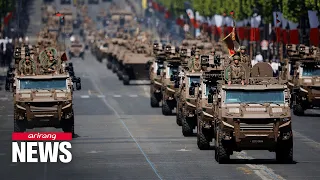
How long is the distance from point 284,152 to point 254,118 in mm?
1637

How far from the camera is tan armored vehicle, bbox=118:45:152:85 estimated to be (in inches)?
3418

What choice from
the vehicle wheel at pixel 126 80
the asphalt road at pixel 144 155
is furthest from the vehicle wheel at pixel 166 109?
the vehicle wheel at pixel 126 80

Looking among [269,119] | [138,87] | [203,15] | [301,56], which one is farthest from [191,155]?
[203,15]

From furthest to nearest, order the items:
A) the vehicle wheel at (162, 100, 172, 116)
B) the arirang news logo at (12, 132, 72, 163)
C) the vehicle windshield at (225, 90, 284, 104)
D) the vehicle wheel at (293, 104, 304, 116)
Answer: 1. the vehicle wheel at (162, 100, 172, 116)
2. the vehicle wheel at (293, 104, 304, 116)
3. the arirang news logo at (12, 132, 72, 163)
4. the vehicle windshield at (225, 90, 284, 104)

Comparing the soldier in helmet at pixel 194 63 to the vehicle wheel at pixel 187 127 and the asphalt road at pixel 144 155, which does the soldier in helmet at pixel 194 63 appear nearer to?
the asphalt road at pixel 144 155

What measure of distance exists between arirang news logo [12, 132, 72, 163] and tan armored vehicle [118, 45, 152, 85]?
37792mm

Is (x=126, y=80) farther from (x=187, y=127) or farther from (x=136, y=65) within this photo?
(x=187, y=127)

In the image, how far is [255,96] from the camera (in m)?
37.4

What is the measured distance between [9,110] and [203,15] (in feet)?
263

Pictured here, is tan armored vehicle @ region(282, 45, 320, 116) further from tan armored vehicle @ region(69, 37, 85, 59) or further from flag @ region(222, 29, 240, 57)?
tan armored vehicle @ region(69, 37, 85, 59)

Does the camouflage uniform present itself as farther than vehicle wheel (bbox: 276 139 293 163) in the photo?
Yes

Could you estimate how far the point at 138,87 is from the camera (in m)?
88.2

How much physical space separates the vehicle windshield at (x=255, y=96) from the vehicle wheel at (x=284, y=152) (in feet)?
3.71

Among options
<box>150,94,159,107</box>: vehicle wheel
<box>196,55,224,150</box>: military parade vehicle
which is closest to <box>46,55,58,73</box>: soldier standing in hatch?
<box>196,55,224,150</box>: military parade vehicle
